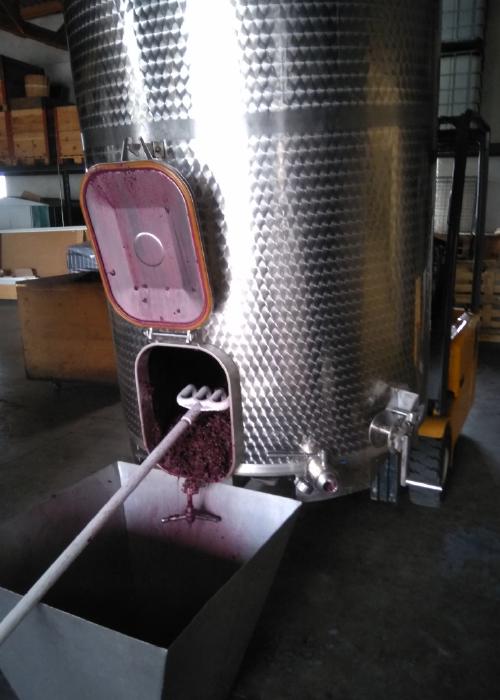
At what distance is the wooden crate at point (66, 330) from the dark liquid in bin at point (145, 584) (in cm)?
237

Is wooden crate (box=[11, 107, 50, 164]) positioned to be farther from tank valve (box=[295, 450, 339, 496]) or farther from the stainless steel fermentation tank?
tank valve (box=[295, 450, 339, 496])

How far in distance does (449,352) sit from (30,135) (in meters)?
7.55

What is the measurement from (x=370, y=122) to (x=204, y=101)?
473 mm

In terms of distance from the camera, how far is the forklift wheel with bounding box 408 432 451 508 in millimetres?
2520

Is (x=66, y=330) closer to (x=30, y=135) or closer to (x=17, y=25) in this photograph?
(x=30, y=135)

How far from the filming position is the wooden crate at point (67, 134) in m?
7.59

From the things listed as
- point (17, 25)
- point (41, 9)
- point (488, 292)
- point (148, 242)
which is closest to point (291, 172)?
point (148, 242)

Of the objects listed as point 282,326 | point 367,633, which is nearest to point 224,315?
point 282,326

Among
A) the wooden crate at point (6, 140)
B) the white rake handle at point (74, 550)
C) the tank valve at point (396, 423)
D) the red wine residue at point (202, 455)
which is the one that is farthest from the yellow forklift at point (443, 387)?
the wooden crate at point (6, 140)

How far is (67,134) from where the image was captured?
7.74 meters

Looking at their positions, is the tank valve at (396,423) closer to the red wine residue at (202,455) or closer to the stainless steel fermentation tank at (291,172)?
the stainless steel fermentation tank at (291,172)

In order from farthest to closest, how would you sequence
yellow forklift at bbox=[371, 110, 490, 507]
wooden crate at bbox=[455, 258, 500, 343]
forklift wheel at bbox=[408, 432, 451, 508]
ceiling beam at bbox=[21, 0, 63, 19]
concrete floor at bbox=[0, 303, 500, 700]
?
1. ceiling beam at bbox=[21, 0, 63, 19]
2. wooden crate at bbox=[455, 258, 500, 343]
3. forklift wheel at bbox=[408, 432, 451, 508]
4. yellow forklift at bbox=[371, 110, 490, 507]
5. concrete floor at bbox=[0, 303, 500, 700]

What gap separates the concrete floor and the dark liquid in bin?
0.26 meters

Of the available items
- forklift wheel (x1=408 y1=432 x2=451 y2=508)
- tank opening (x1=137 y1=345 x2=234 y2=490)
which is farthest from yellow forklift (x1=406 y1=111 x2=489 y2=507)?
tank opening (x1=137 y1=345 x2=234 y2=490)
